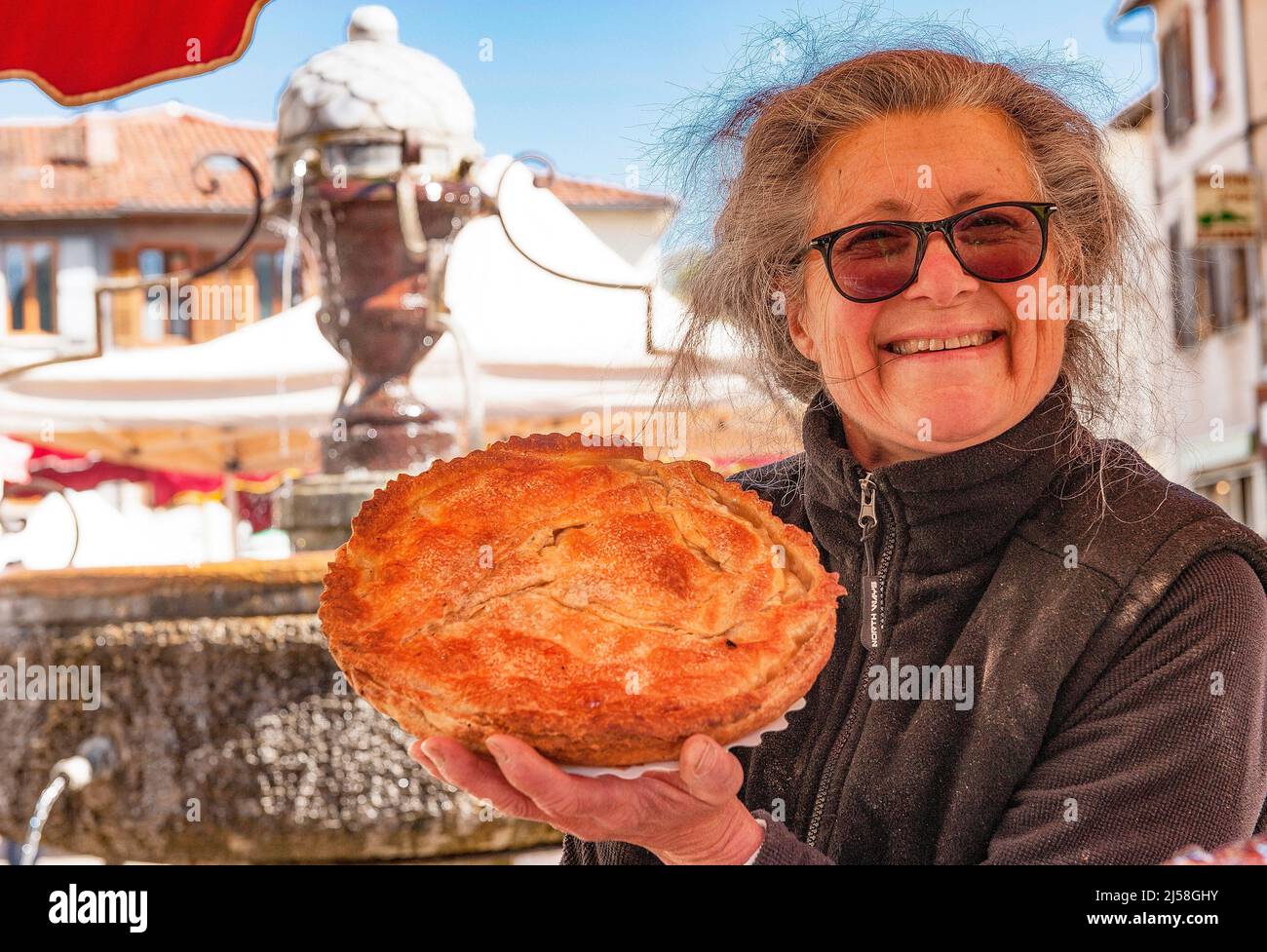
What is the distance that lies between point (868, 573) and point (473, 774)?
0.65m

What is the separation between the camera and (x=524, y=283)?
4.01 meters

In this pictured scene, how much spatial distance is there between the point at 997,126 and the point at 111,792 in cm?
241

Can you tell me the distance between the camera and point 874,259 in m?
1.63

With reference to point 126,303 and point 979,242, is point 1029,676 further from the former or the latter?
point 126,303

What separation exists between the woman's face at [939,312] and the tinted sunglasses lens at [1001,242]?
16 millimetres

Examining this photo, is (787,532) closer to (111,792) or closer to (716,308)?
(716,308)

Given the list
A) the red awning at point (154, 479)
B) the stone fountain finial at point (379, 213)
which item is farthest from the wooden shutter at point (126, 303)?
the stone fountain finial at point (379, 213)

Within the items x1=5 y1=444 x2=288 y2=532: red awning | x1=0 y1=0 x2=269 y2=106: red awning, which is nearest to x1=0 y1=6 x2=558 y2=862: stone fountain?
x1=0 y1=0 x2=269 y2=106: red awning

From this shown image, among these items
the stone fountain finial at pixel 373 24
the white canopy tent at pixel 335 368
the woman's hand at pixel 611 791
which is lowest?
the woman's hand at pixel 611 791

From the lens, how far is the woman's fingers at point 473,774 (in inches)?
51.9

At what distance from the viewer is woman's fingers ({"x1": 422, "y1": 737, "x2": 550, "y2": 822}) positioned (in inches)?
51.9

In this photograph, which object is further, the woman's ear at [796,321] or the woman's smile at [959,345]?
the woman's ear at [796,321]

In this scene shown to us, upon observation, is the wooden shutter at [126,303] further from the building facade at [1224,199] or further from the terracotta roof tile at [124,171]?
the building facade at [1224,199]
